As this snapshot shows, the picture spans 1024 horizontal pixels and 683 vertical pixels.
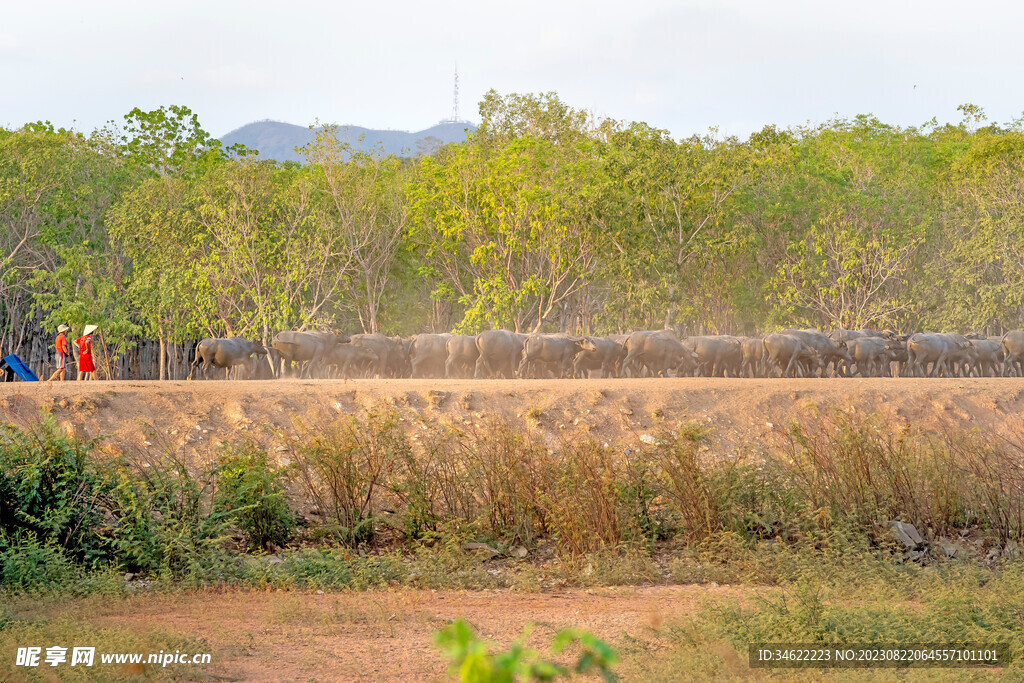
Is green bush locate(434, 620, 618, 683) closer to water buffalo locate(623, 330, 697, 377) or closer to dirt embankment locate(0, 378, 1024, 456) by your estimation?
dirt embankment locate(0, 378, 1024, 456)

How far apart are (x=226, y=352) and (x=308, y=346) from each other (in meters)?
2.78

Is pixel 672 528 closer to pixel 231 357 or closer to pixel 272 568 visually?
pixel 272 568

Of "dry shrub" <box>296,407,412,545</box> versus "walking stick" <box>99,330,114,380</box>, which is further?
"walking stick" <box>99,330,114,380</box>

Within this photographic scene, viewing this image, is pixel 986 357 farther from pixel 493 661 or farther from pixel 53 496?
pixel 493 661

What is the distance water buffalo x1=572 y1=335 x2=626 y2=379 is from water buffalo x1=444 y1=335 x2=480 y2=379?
11.7ft

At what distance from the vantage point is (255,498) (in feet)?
41.6

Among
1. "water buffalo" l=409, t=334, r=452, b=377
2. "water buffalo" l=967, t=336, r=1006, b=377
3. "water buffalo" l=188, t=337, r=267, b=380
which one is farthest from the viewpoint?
"water buffalo" l=967, t=336, r=1006, b=377

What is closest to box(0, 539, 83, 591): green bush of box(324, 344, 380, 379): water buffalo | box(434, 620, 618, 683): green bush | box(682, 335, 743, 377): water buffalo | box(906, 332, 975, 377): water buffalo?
box(434, 620, 618, 683): green bush

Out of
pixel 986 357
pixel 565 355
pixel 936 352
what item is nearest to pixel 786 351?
pixel 936 352

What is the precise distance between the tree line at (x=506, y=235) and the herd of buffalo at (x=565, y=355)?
325cm

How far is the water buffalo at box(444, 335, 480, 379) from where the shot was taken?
33750 millimetres

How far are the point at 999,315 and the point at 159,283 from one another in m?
35.7

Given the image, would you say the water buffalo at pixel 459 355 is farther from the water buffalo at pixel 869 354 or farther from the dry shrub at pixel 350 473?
the dry shrub at pixel 350 473

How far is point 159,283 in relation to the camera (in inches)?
1489
